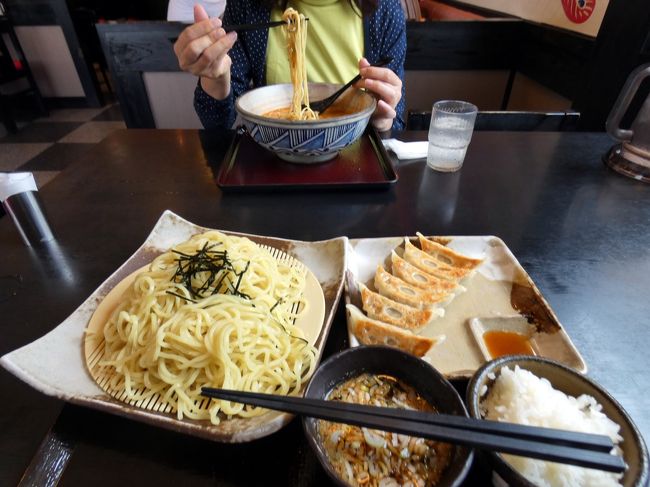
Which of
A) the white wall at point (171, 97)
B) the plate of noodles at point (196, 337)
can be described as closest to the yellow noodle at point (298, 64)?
the plate of noodles at point (196, 337)

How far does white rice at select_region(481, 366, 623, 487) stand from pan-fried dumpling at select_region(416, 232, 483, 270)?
450mm

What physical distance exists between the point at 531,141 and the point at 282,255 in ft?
4.98

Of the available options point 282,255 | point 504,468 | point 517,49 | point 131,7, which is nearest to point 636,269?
point 504,468

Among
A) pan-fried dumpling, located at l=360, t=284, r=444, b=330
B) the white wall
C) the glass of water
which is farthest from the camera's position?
the white wall

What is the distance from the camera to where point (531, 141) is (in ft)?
6.45

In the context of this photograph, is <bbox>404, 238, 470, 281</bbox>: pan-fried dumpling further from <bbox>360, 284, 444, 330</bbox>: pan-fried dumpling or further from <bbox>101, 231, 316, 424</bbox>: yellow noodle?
<bbox>101, 231, 316, 424</bbox>: yellow noodle

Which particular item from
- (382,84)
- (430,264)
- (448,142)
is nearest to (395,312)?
(430,264)

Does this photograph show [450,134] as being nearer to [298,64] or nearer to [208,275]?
[298,64]

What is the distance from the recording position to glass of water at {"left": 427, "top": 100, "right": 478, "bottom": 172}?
1.64m

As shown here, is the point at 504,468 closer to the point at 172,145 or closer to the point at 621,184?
the point at 621,184

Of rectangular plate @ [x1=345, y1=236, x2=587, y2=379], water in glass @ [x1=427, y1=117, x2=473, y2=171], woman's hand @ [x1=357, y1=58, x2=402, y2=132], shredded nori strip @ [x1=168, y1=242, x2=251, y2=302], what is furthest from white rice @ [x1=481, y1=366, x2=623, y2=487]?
woman's hand @ [x1=357, y1=58, x2=402, y2=132]

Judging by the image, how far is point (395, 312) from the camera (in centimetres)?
103

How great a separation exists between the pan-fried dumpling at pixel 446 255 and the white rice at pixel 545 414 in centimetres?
45

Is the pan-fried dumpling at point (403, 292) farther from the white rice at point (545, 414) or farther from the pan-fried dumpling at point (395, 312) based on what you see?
the white rice at point (545, 414)
